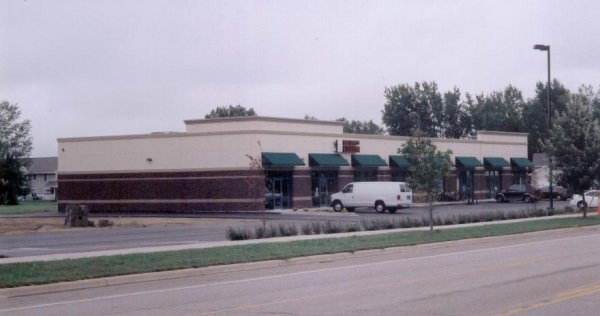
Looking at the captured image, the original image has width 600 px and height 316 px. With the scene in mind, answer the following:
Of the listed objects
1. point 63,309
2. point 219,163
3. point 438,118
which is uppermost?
point 438,118

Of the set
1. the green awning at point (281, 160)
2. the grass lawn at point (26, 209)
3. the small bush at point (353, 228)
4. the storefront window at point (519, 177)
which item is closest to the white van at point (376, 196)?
the green awning at point (281, 160)

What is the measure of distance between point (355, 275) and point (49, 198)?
115927 mm

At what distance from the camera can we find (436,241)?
86.5ft

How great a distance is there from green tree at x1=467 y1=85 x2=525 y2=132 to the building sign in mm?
49703

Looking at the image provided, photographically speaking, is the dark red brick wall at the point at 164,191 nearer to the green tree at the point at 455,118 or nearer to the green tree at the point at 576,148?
the green tree at the point at 576,148

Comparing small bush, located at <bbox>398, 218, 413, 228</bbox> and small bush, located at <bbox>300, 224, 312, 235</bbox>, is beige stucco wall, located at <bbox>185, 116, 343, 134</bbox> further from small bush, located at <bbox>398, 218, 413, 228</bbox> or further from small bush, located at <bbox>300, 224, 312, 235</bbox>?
small bush, located at <bbox>300, 224, 312, 235</bbox>

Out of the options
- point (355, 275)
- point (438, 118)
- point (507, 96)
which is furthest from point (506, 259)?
point (507, 96)

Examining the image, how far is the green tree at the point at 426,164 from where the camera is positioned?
→ 99.7ft

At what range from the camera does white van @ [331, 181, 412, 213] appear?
1991 inches

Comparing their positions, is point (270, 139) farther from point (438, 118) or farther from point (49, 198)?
point (49, 198)

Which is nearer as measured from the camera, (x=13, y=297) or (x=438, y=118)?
(x=13, y=297)

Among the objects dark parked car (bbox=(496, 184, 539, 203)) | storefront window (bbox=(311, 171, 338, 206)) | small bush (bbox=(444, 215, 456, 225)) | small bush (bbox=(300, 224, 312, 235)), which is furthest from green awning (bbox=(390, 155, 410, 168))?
small bush (bbox=(300, 224, 312, 235))

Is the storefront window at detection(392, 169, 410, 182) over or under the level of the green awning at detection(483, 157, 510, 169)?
under

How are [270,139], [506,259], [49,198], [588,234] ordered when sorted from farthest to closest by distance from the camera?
1. [49,198]
2. [270,139]
3. [588,234]
4. [506,259]
